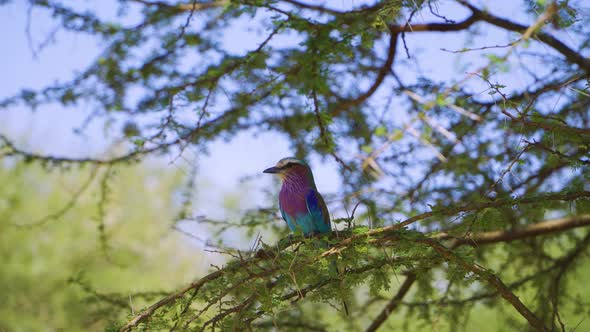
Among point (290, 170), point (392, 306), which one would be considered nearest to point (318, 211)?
point (290, 170)

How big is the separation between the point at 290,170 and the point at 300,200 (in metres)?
0.27

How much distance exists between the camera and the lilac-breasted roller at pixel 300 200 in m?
4.14

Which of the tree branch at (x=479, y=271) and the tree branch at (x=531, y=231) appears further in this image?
the tree branch at (x=531, y=231)

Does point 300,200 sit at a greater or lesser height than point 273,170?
lesser

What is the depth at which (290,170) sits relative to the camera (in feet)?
14.2

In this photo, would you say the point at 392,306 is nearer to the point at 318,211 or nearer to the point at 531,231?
the point at 318,211

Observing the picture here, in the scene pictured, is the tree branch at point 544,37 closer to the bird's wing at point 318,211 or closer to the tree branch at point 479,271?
the tree branch at point 479,271

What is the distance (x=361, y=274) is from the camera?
2.64 m

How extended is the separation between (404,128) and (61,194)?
13.2 meters

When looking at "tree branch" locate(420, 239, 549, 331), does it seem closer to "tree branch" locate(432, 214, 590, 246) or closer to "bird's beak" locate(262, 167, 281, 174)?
"tree branch" locate(432, 214, 590, 246)

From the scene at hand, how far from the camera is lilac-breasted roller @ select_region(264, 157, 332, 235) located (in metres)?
4.14

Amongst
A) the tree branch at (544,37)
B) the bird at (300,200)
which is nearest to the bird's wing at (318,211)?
the bird at (300,200)

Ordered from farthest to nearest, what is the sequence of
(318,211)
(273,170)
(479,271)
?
(273,170)
(318,211)
(479,271)

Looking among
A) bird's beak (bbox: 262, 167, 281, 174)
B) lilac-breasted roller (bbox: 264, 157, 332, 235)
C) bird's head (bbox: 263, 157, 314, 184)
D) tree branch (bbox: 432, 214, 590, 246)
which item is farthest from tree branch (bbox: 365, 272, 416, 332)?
bird's beak (bbox: 262, 167, 281, 174)
